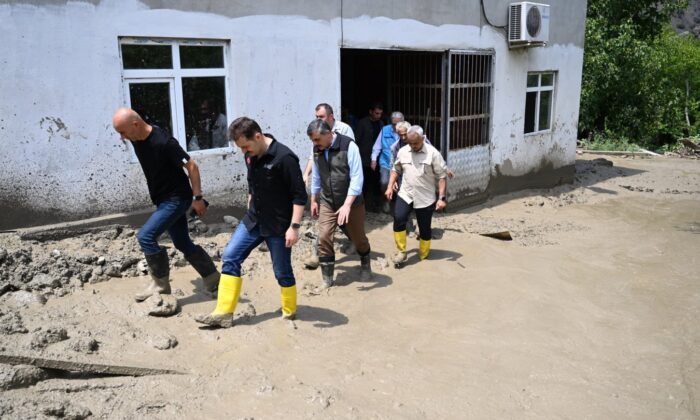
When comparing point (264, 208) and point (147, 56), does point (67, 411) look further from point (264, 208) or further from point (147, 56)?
point (147, 56)

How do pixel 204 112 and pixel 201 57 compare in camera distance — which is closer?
pixel 201 57

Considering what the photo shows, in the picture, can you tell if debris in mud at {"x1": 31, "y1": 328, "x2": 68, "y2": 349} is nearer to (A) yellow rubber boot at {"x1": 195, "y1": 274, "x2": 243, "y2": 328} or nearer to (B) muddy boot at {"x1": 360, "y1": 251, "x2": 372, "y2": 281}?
(A) yellow rubber boot at {"x1": 195, "y1": 274, "x2": 243, "y2": 328}

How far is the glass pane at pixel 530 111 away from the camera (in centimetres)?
1136

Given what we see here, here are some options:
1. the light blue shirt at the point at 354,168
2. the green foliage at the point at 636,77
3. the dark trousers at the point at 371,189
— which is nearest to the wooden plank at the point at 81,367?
the light blue shirt at the point at 354,168

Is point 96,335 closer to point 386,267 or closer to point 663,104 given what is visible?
point 386,267

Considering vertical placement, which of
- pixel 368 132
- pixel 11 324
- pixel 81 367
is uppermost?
pixel 368 132

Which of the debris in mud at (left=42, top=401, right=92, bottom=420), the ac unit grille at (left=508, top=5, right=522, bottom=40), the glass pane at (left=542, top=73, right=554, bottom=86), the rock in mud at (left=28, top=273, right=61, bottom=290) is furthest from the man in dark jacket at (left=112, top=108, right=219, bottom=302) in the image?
the glass pane at (left=542, top=73, right=554, bottom=86)

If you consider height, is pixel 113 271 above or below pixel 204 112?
below

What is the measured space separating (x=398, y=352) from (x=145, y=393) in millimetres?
1893

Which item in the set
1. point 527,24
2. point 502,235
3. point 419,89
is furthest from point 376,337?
point 527,24

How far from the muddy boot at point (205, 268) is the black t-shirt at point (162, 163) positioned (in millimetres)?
574

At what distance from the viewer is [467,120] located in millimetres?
9922

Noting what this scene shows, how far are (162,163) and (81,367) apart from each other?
5.57ft

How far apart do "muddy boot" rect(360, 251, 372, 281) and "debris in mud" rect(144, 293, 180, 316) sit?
2062mm
